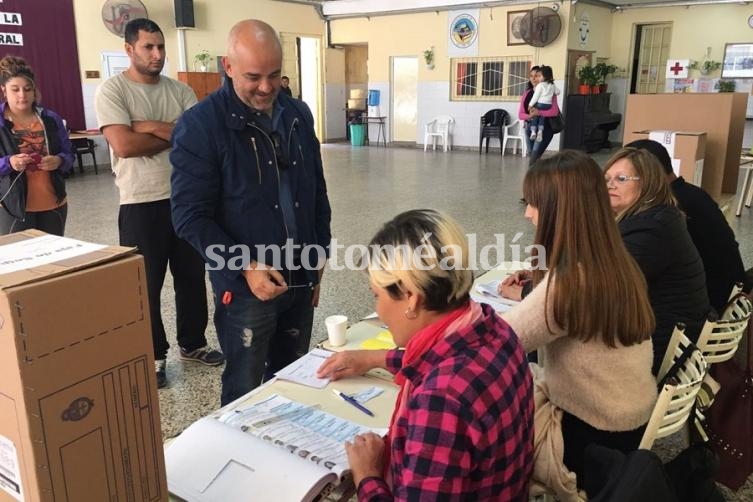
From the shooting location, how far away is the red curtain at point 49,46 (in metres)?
8.42

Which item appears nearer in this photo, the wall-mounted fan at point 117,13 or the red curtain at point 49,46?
the red curtain at point 49,46

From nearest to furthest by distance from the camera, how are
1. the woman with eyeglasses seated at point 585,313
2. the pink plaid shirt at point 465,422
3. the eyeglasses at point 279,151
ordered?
the pink plaid shirt at point 465,422
the woman with eyeglasses seated at point 585,313
the eyeglasses at point 279,151

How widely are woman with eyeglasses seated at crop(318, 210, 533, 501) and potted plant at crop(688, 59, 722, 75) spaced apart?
1278 cm

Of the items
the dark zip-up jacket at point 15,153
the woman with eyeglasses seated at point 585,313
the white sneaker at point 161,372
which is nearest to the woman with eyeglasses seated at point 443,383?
the woman with eyeglasses seated at point 585,313

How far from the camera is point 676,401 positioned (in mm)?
1470

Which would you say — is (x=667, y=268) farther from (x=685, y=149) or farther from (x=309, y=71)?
(x=309, y=71)

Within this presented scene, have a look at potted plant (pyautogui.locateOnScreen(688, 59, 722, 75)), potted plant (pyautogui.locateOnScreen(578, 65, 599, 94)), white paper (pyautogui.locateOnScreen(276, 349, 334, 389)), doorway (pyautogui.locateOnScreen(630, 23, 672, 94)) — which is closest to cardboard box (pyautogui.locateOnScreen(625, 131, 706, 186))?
white paper (pyautogui.locateOnScreen(276, 349, 334, 389))

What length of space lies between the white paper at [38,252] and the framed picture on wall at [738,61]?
13.2 m

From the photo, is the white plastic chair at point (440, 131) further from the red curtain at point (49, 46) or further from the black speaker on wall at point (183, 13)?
the red curtain at point (49, 46)

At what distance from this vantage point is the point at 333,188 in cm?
786

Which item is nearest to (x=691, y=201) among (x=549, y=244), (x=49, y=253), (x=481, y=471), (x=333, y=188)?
(x=549, y=244)

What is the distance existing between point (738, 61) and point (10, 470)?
1349cm

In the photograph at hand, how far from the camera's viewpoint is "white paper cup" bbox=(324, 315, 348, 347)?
69.9 inches

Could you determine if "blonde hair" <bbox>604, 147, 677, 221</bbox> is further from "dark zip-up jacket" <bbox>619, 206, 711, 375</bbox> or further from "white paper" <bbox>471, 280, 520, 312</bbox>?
"white paper" <bbox>471, 280, 520, 312</bbox>
